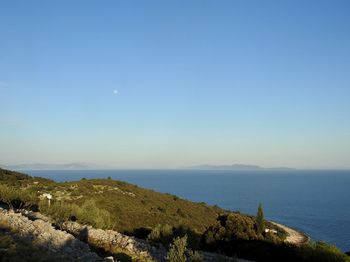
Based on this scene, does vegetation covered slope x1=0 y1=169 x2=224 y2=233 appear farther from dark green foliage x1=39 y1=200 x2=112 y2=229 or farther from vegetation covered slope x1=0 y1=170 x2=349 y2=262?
dark green foliage x1=39 y1=200 x2=112 y2=229

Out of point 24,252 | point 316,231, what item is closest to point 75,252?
point 24,252

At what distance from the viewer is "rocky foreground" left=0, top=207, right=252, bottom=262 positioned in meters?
14.6

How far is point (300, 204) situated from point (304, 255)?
134 m

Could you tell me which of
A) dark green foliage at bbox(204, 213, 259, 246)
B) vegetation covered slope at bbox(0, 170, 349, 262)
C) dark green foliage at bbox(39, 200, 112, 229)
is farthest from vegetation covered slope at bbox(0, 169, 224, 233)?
dark green foliage at bbox(39, 200, 112, 229)

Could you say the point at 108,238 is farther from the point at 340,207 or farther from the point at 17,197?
the point at 340,207

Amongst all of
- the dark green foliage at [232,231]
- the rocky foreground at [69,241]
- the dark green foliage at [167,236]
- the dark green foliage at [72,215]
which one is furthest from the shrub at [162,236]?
the dark green foliage at [232,231]

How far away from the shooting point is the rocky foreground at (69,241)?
14562 mm

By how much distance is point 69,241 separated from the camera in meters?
16.3

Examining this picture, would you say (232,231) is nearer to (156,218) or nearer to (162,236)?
(162,236)

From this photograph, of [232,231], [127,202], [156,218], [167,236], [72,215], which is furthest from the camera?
[127,202]

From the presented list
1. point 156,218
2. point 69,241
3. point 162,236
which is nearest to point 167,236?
point 162,236

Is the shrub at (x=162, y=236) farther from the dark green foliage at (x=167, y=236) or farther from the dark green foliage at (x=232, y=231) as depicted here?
the dark green foliage at (x=232, y=231)

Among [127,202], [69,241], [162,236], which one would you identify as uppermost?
[69,241]

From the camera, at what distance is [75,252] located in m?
15.1
